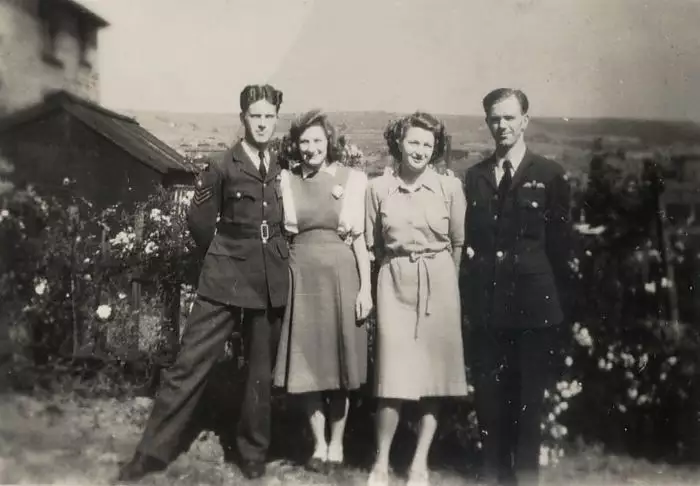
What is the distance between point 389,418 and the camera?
2.91 m

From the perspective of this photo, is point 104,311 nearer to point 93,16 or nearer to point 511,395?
point 93,16

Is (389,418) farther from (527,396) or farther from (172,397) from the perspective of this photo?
(172,397)

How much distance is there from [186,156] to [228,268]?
780mm

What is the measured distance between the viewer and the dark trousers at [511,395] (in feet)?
9.57

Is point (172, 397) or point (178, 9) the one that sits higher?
point (178, 9)

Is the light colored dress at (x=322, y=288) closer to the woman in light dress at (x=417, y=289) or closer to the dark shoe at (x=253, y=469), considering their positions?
the woman in light dress at (x=417, y=289)

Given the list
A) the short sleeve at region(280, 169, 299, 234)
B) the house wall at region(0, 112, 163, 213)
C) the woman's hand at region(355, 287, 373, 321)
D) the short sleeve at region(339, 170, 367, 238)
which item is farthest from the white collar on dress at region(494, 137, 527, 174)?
the house wall at region(0, 112, 163, 213)

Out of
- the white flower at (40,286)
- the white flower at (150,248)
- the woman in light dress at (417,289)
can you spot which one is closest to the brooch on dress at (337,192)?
the woman in light dress at (417,289)

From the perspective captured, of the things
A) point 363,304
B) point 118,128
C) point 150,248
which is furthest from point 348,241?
point 118,128

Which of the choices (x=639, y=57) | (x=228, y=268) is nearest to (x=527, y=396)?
(x=228, y=268)

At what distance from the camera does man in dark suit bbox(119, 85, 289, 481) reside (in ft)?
9.49

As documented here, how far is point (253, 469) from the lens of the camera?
2.99 metres

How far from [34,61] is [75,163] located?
2.02ft

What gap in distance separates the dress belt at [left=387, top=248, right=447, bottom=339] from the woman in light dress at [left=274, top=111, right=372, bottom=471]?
239 mm
